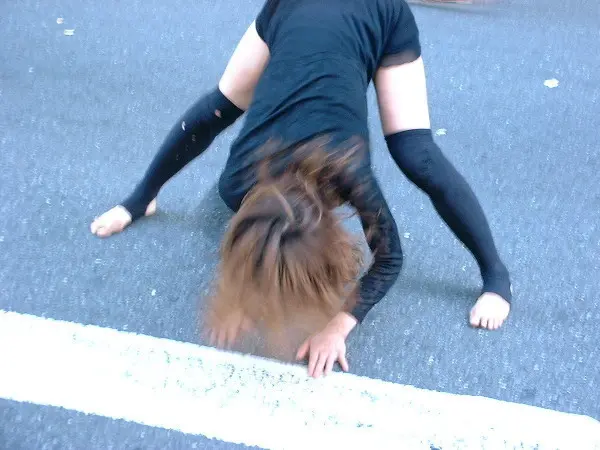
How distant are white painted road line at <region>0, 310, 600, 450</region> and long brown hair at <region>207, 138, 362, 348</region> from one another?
0.18 meters

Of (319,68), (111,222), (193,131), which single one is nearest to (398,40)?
(319,68)

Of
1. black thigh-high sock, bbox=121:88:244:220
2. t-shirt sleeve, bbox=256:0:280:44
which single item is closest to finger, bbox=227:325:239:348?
black thigh-high sock, bbox=121:88:244:220

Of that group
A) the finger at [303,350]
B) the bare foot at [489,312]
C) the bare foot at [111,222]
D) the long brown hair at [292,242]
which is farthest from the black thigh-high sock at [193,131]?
the bare foot at [489,312]

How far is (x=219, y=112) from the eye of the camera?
138cm

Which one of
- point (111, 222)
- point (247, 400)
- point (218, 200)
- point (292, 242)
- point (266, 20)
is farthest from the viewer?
point (218, 200)

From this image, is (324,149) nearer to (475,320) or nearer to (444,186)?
(444,186)

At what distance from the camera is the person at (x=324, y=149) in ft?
3.30

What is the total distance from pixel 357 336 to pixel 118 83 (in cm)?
119

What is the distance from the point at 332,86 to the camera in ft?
3.82

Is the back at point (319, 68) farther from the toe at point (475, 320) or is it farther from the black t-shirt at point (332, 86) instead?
the toe at point (475, 320)

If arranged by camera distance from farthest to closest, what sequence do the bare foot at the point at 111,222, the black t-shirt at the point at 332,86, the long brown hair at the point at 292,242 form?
1. the bare foot at the point at 111,222
2. the black t-shirt at the point at 332,86
3. the long brown hair at the point at 292,242

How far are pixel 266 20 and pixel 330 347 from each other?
0.65 meters

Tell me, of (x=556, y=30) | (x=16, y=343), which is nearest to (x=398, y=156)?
(x=16, y=343)

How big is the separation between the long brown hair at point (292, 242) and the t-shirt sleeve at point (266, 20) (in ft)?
1.06
